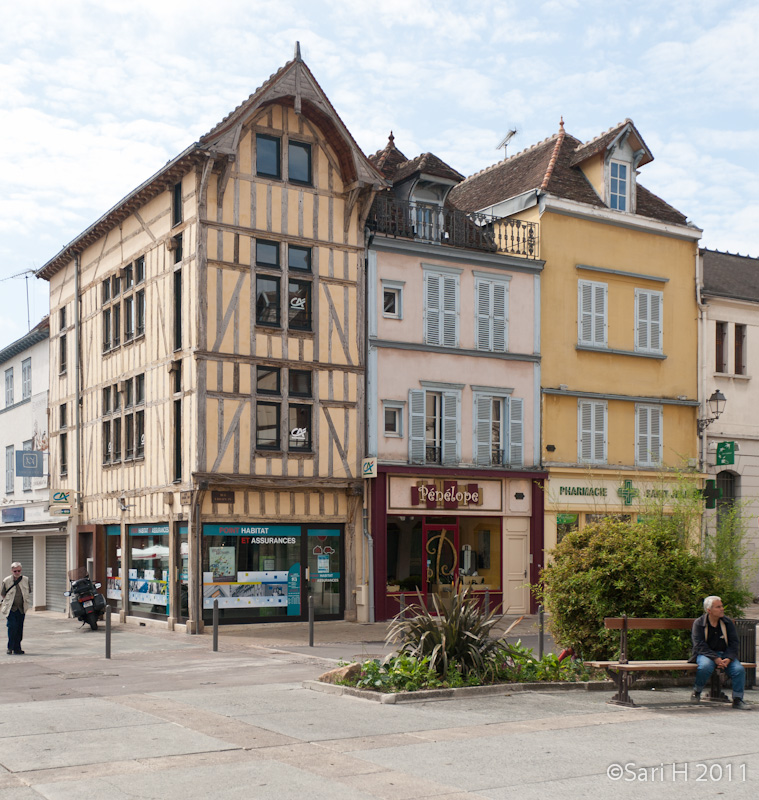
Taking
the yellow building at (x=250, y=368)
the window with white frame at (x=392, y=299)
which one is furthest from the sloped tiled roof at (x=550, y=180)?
the yellow building at (x=250, y=368)

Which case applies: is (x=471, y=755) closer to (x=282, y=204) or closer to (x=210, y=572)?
(x=210, y=572)

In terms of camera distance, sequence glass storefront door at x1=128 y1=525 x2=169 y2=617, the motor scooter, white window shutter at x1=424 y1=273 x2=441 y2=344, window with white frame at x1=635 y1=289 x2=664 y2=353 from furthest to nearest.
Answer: window with white frame at x1=635 y1=289 x2=664 y2=353 < white window shutter at x1=424 y1=273 x2=441 y2=344 < glass storefront door at x1=128 y1=525 x2=169 y2=617 < the motor scooter

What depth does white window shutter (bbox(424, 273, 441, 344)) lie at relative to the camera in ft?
80.0

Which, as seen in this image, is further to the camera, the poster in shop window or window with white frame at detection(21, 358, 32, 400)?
window with white frame at detection(21, 358, 32, 400)

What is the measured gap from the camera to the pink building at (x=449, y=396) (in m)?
23.7

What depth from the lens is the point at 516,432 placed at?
1000 inches

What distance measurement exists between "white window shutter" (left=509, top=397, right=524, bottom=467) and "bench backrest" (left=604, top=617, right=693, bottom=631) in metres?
13.1

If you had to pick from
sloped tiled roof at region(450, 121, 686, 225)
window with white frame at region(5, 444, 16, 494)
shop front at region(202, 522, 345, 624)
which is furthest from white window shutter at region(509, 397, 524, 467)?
window with white frame at region(5, 444, 16, 494)

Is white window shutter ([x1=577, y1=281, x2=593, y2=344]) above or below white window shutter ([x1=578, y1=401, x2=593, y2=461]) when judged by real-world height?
above

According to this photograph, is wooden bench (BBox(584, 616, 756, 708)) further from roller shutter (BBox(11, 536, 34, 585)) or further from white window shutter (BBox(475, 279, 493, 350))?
roller shutter (BBox(11, 536, 34, 585))

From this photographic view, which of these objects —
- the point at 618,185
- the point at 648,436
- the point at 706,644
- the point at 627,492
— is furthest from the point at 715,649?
the point at 618,185

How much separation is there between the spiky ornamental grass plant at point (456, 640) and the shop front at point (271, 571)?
964cm

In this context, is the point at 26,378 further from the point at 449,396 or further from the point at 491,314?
the point at 491,314

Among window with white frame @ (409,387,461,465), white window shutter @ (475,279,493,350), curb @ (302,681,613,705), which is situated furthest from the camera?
white window shutter @ (475,279,493,350)
